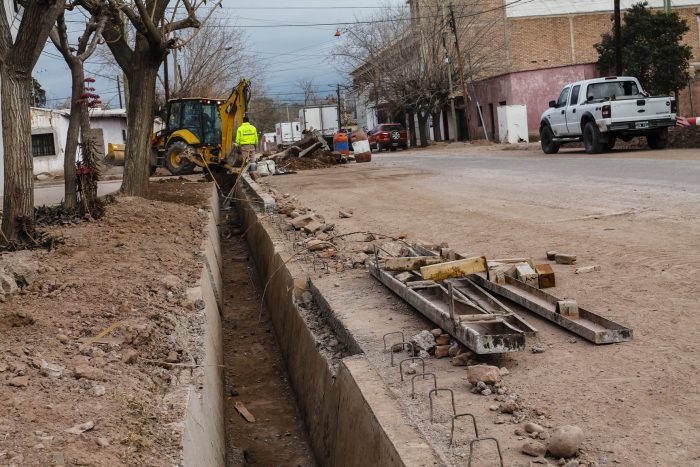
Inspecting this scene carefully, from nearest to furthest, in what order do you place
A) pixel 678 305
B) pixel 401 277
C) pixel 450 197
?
1. pixel 678 305
2. pixel 401 277
3. pixel 450 197

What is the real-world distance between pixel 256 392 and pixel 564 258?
3150 millimetres

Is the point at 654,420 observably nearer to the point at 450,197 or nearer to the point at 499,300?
the point at 499,300

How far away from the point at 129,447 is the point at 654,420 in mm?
2413

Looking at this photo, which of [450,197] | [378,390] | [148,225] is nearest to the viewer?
[378,390]

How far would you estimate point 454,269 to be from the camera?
6.33m

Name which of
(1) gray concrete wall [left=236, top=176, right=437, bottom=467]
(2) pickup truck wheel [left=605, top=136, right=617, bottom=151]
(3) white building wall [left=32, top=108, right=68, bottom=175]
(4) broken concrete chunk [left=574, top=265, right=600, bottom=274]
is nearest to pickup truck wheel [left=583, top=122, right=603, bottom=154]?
(2) pickup truck wheel [left=605, top=136, right=617, bottom=151]

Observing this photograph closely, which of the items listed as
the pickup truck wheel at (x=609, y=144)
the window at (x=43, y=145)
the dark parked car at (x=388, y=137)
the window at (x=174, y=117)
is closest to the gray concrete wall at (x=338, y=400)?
the pickup truck wheel at (x=609, y=144)

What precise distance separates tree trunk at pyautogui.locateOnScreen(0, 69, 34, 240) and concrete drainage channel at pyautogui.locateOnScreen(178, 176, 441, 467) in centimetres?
214

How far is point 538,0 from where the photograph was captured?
177ft

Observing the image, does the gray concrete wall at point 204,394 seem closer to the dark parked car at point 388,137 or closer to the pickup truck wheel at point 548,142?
the pickup truck wheel at point 548,142

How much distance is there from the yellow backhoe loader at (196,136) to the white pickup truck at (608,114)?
31.7 feet

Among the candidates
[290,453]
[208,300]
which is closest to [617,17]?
[208,300]

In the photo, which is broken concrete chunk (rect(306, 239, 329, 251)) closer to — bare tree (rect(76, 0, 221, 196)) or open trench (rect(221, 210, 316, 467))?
open trench (rect(221, 210, 316, 467))

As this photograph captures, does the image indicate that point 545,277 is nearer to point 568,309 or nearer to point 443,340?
point 568,309
